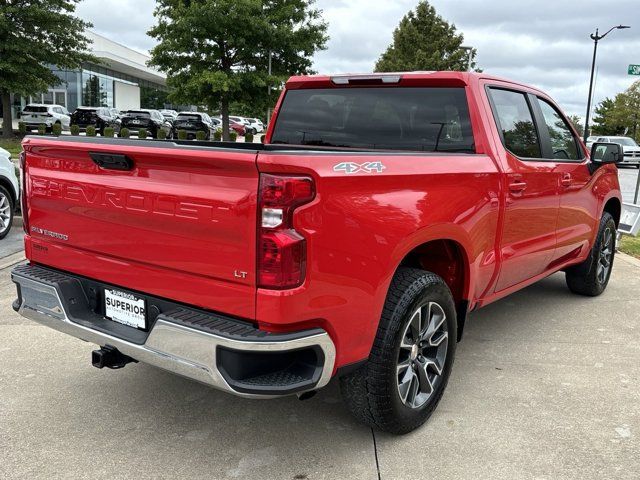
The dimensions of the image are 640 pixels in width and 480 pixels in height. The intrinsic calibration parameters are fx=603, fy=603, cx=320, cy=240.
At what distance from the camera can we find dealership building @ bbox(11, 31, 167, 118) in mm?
47438

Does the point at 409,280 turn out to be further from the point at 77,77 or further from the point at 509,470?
the point at 77,77

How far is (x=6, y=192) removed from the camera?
25.3ft

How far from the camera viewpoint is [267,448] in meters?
3.04

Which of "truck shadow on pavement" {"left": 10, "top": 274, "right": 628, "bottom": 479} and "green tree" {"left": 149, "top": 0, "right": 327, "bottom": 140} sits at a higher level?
"green tree" {"left": 149, "top": 0, "right": 327, "bottom": 140}

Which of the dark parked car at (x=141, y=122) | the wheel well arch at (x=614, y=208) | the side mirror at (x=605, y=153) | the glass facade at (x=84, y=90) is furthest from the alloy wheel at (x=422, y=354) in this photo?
the glass facade at (x=84, y=90)

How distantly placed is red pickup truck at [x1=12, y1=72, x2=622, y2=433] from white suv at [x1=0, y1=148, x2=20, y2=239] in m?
4.98

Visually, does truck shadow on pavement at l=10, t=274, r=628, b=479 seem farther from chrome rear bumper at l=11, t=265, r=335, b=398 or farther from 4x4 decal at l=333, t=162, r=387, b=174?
4x4 decal at l=333, t=162, r=387, b=174

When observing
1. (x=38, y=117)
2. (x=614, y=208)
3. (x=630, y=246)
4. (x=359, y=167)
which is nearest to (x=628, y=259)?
(x=630, y=246)

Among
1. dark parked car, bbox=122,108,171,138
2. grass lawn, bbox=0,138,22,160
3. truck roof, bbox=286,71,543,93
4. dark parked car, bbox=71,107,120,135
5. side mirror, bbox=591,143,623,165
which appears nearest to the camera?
truck roof, bbox=286,71,543,93

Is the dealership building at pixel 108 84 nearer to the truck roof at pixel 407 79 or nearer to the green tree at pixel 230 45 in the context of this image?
the green tree at pixel 230 45

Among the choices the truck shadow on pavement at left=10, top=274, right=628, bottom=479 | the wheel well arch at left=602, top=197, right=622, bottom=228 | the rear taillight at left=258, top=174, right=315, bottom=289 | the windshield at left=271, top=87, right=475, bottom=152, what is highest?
the windshield at left=271, top=87, right=475, bottom=152

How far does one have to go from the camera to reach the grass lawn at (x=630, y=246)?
8.52 m

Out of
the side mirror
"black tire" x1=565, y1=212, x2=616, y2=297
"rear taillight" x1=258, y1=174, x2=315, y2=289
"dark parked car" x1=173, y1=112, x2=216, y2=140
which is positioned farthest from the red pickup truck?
"dark parked car" x1=173, y1=112, x2=216, y2=140

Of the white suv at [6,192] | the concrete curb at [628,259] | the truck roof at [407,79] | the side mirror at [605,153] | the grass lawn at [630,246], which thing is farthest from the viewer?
the grass lawn at [630,246]
